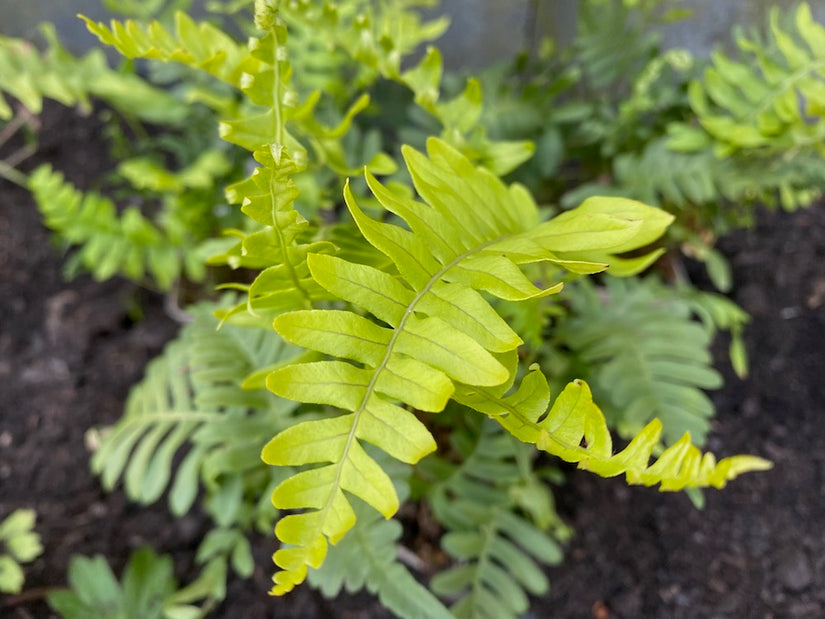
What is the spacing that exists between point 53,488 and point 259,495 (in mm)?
626

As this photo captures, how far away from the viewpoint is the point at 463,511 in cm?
104

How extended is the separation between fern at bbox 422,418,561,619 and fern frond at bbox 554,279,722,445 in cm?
19

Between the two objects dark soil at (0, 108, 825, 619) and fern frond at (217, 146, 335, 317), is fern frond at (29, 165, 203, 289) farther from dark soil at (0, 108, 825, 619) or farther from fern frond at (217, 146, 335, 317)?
fern frond at (217, 146, 335, 317)

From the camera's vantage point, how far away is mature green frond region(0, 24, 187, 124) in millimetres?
1266

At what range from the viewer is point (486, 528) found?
3.49 feet

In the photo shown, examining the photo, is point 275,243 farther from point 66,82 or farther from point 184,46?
point 66,82

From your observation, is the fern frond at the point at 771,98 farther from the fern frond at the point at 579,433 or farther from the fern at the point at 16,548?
the fern at the point at 16,548

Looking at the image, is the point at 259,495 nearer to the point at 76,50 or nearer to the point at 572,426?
the point at 572,426

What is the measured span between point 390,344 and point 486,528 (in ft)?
1.85

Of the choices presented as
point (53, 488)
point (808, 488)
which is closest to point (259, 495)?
point (53, 488)

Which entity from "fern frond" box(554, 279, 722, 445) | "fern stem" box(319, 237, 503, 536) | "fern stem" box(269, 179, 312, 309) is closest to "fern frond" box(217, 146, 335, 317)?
"fern stem" box(269, 179, 312, 309)

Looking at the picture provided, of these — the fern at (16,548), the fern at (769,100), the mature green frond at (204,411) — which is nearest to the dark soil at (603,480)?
the fern at (16,548)

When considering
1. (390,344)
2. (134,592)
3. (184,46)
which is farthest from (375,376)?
(134,592)

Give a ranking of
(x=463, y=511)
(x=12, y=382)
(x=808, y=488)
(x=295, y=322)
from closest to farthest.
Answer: (x=295, y=322)
(x=463, y=511)
(x=808, y=488)
(x=12, y=382)
